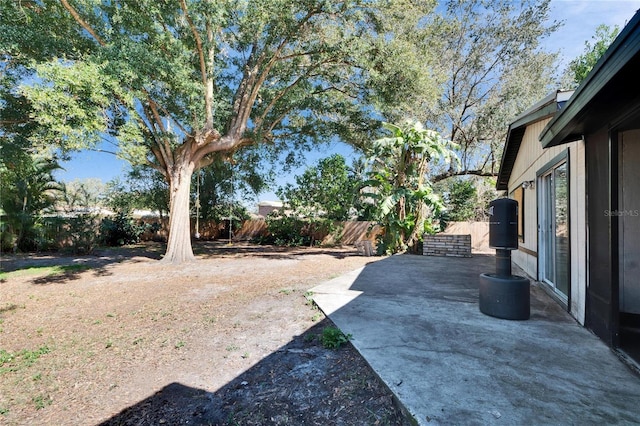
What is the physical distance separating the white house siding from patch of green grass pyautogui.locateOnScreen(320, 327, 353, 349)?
282 cm

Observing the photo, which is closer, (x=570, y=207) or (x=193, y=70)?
(x=570, y=207)

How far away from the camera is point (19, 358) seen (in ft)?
11.2

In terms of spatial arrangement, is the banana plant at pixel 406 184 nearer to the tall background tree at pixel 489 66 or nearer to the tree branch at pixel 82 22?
the tall background tree at pixel 489 66

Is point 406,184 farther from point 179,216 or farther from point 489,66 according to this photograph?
point 489,66

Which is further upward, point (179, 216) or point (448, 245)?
point (179, 216)

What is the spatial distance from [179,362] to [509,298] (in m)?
3.84

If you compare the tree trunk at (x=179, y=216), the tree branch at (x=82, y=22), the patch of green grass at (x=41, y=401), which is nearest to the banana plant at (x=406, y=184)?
the tree trunk at (x=179, y=216)

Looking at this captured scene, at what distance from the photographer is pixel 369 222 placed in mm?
16422

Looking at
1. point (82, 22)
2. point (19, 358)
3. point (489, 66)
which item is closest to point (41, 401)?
point (19, 358)

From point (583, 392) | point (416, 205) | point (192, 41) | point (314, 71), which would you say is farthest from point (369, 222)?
point (583, 392)

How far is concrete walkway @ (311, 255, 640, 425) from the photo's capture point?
81.8 inches

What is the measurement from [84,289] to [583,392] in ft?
26.4

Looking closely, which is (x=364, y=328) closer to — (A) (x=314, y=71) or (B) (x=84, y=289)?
(B) (x=84, y=289)

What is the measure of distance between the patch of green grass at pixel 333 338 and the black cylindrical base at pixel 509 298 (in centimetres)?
200
